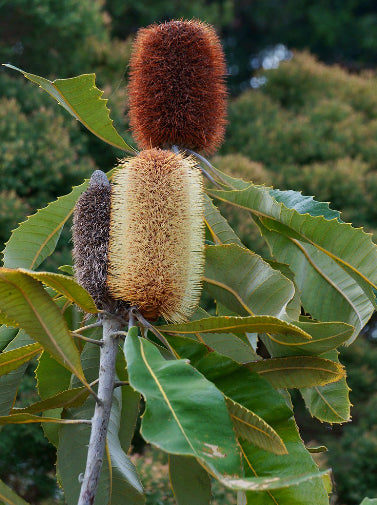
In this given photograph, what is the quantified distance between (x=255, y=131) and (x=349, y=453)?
146 inches

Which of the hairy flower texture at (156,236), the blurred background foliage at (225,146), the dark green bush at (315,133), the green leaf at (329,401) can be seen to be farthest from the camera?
the dark green bush at (315,133)

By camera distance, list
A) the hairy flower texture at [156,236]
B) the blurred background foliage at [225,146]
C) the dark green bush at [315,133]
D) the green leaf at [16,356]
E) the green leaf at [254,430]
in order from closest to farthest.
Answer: the green leaf at [254,430] < the hairy flower texture at [156,236] < the green leaf at [16,356] < the blurred background foliage at [225,146] < the dark green bush at [315,133]

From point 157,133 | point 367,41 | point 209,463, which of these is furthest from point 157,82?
point 367,41

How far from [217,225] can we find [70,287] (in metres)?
0.47

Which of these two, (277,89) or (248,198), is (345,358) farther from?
(248,198)

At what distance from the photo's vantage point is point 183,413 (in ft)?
2.96

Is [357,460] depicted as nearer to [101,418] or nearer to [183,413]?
[101,418]

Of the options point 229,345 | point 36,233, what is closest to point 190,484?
point 229,345

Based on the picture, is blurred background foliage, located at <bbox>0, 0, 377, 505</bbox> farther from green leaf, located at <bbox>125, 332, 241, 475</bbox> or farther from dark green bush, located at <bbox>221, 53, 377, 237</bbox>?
green leaf, located at <bbox>125, 332, 241, 475</bbox>

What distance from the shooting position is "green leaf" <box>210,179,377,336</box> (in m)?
1.24

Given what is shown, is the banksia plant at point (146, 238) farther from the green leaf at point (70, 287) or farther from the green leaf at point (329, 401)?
the green leaf at point (329, 401)

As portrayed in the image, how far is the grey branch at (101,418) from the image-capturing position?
1.05 metres

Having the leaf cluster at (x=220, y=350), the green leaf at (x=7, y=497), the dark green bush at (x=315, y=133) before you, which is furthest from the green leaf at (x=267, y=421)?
the dark green bush at (x=315, y=133)

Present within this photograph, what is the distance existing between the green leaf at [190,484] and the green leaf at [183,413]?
0.40 metres
